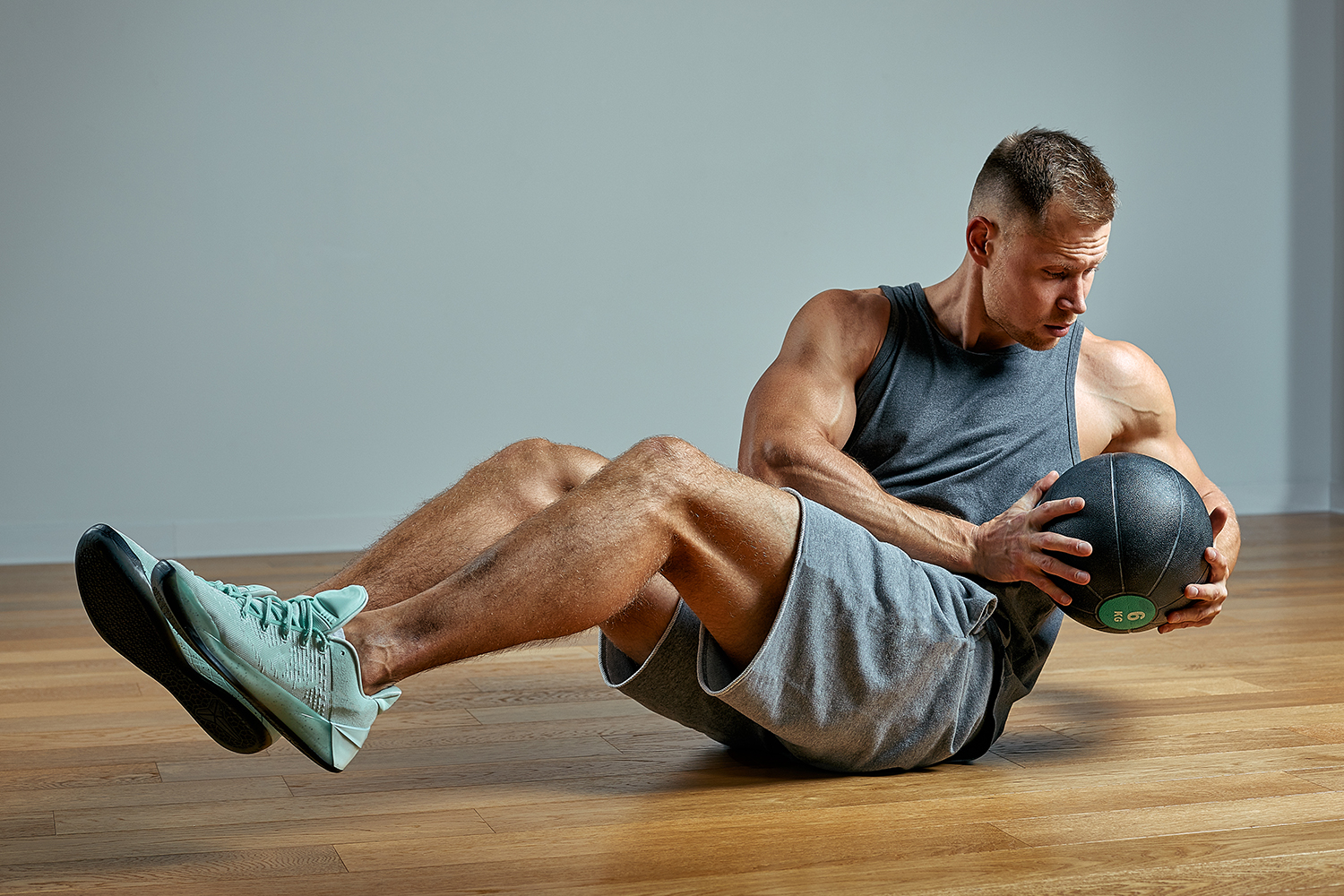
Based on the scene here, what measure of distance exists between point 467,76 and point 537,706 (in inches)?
126

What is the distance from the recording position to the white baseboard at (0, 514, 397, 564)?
4621 millimetres

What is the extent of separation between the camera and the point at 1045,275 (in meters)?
1.92

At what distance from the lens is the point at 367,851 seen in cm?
149

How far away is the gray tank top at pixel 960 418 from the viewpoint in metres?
1.96

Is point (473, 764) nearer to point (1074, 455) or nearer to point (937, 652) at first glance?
point (937, 652)

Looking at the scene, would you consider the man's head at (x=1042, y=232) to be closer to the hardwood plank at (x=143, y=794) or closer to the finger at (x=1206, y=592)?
the finger at (x=1206, y=592)

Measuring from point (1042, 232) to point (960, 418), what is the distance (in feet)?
0.98

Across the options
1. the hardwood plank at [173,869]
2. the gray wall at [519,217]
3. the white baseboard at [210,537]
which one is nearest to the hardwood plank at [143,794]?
the hardwood plank at [173,869]

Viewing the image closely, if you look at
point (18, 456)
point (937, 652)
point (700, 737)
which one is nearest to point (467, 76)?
point (18, 456)

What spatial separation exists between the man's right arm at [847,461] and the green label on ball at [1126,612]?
53mm

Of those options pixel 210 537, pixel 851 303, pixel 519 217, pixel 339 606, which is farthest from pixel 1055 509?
pixel 210 537

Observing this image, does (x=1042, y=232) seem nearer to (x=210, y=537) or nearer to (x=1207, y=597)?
(x=1207, y=597)

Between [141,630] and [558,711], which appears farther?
[558,711]

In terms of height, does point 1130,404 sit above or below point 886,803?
above
